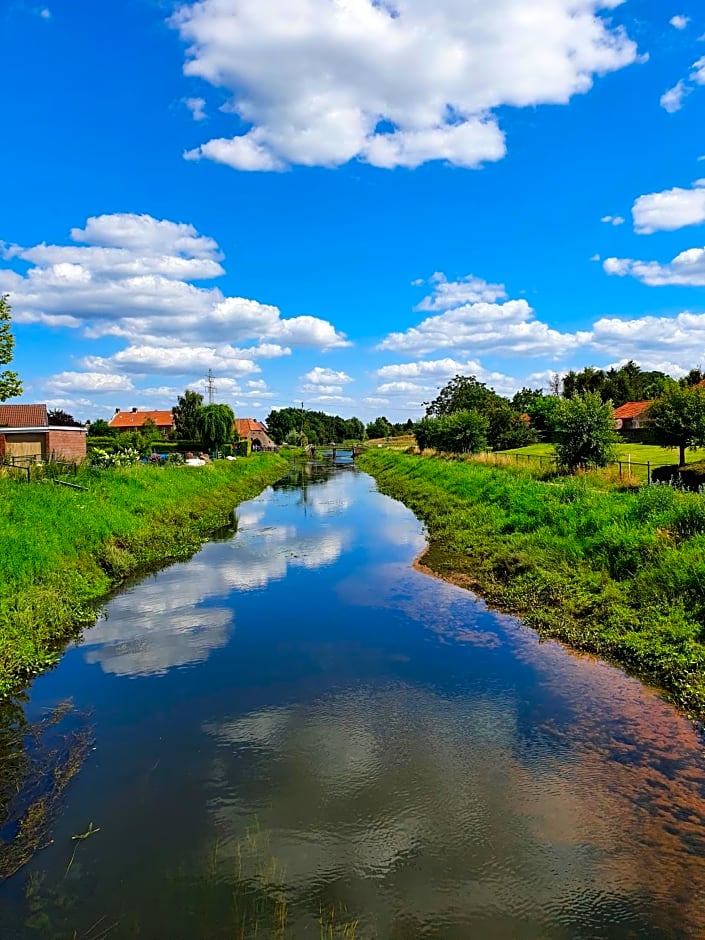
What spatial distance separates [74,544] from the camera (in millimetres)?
14938

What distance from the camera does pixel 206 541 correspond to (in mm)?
20828

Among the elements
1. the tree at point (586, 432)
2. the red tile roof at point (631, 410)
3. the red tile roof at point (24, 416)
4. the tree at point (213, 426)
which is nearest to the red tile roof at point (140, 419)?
the tree at point (213, 426)

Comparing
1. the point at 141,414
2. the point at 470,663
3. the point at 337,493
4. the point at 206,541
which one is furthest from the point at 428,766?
the point at 141,414

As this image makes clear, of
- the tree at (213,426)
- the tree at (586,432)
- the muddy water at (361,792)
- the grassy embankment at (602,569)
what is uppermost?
the tree at (213,426)

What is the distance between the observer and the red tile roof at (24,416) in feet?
154

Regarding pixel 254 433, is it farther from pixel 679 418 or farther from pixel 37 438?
pixel 679 418

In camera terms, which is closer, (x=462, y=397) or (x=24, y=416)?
(x=24, y=416)

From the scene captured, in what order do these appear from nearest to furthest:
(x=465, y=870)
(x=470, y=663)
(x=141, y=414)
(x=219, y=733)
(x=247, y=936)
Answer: (x=247, y=936), (x=465, y=870), (x=219, y=733), (x=470, y=663), (x=141, y=414)

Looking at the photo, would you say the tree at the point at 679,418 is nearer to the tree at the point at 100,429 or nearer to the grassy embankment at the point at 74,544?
the grassy embankment at the point at 74,544

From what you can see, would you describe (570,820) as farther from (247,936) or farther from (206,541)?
(206,541)

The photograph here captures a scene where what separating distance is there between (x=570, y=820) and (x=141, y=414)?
112423 mm

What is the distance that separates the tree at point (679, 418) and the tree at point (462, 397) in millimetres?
47782

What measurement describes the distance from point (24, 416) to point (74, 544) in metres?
38.1

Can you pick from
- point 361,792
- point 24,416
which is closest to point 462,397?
point 24,416
